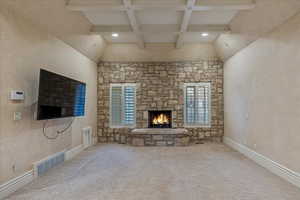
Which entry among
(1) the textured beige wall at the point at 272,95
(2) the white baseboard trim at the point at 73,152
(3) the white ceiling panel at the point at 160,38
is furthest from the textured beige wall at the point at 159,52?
(2) the white baseboard trim at the point at 73,152

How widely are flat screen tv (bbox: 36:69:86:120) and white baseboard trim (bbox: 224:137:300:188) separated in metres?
4.25

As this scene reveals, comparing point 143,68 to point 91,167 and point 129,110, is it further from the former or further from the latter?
point 91,167

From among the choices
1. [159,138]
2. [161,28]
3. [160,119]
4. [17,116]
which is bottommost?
[159,138]

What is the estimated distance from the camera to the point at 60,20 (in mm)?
4449

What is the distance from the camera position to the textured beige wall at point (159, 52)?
24.8ft

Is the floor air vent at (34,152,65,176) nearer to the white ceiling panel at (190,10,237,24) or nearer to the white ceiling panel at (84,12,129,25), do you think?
the white ceiling panel at (84,12,129,25)

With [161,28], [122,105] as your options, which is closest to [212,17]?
[161,28]

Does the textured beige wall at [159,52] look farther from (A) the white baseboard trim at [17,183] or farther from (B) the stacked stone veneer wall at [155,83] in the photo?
(A) the white baseboard trim at [17,183]

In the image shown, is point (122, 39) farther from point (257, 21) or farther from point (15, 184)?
point (15, 184)

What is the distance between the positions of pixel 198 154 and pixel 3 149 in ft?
14.5

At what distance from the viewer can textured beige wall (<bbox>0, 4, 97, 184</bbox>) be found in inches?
130

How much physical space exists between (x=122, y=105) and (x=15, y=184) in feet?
15.5

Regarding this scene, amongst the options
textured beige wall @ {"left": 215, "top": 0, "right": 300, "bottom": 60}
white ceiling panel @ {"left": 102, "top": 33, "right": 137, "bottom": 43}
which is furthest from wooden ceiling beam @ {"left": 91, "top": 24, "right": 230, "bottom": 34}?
white ceiling panel @ {"left": 102, "top": 33, "right": 137, "bottom": 43}

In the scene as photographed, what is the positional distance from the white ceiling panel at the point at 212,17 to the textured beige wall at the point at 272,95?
2.79ft
